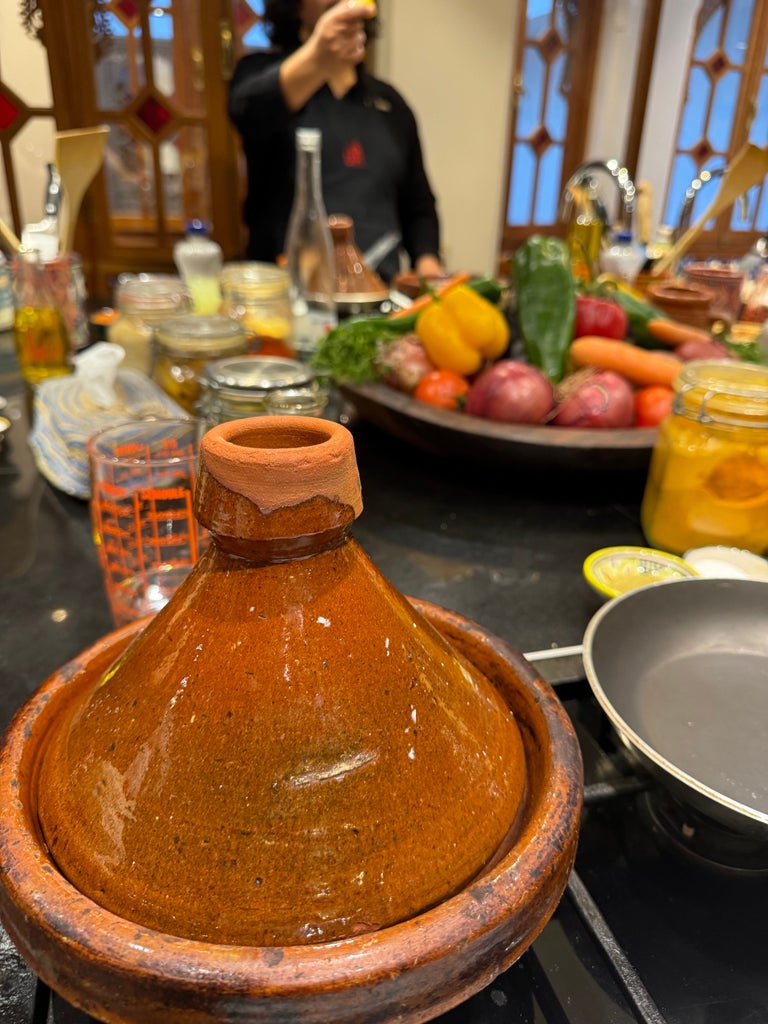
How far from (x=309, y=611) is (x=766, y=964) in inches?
14.3

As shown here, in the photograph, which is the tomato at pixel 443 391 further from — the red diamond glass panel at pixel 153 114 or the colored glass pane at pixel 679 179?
the colored glass pane at pixel 679 179

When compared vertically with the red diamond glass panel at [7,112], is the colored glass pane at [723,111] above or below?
above

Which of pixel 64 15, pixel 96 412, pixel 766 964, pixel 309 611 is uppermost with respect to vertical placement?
pixel 64 15

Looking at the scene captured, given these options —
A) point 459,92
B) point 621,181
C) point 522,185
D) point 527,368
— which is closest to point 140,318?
point 527,368

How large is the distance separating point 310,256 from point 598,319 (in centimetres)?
61

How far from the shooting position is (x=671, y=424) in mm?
812

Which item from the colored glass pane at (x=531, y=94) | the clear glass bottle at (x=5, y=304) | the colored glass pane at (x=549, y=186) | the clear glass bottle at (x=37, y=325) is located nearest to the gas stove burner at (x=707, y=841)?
the clear glass bottle at (x=37, y=325)

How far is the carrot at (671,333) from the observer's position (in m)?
1.20

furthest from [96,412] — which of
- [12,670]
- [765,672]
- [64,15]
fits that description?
[64,15]

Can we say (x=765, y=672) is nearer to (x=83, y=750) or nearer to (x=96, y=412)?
(x=83, y=750)

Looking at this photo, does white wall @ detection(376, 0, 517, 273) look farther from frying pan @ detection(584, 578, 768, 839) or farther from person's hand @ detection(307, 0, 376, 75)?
frying pan @ detection(584, 578, 768, 839)

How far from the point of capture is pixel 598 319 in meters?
1.18

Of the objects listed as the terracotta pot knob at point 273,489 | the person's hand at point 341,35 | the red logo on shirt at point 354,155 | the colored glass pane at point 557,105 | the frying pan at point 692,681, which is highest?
the colored glass pane at point 557,105

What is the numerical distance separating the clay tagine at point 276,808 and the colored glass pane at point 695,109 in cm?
506
